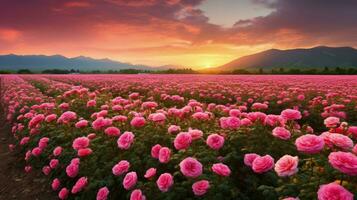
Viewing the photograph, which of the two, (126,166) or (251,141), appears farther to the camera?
(251,141)

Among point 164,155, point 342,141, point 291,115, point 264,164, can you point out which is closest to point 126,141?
point 164,155

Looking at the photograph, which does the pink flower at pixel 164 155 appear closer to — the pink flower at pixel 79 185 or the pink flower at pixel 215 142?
the pink flower at pixel 215 142

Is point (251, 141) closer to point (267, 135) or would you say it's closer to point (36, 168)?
point (267, 135)

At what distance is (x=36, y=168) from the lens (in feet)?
21.2

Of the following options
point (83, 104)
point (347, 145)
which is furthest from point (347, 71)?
point (347, 145)

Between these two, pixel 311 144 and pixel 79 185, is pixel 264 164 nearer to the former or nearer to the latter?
pixel 311 144

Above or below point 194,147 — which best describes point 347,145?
above

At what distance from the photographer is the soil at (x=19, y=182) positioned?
5721mm

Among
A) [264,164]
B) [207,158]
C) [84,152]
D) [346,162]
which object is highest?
[346,162]

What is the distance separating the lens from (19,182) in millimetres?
6359

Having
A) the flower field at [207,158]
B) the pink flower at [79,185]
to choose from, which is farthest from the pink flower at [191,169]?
the pink flower at [79,185]

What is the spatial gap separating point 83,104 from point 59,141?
231 centimetres

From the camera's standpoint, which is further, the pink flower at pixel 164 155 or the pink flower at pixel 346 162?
the pink flower at pixel 164 155

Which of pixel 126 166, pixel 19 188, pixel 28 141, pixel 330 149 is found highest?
pixel 330 149
